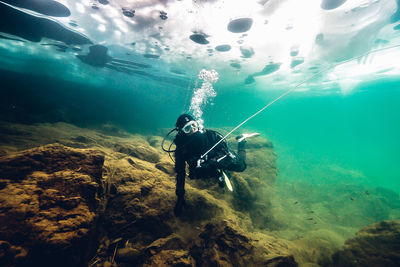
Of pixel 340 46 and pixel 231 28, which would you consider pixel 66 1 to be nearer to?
pixel 231 28

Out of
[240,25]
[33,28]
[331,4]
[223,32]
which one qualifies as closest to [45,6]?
[33,28]

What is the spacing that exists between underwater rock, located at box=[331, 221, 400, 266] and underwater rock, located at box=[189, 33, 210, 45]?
1344 centimetres

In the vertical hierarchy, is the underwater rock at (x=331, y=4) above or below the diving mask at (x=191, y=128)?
above

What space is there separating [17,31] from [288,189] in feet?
106

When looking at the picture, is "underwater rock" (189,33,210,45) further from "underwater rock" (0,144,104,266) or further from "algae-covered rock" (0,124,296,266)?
"underwater rock" (0,144,104,266)

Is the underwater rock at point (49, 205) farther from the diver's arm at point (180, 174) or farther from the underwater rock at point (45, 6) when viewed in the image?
the underwater rock at point (45, 6)

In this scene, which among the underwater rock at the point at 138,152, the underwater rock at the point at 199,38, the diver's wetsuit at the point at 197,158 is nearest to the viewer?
the diver's wetsuit at the point at 197,158

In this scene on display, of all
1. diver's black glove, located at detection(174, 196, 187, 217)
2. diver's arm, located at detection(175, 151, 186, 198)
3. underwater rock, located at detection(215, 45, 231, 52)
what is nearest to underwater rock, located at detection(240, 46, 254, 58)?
underwater rock, located at detection(215, 45, 231, 52)

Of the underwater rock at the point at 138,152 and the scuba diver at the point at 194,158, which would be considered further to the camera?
the underwater rock at the point at 138,152

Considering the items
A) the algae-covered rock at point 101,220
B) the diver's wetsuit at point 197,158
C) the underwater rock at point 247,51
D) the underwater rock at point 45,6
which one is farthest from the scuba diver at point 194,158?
the underwater rock at point 45,6

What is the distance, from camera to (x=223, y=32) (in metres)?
11.1

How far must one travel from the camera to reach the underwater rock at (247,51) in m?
13.4

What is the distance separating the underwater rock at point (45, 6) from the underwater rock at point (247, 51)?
1326 cm

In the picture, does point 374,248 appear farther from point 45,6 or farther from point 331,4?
point 45,6
